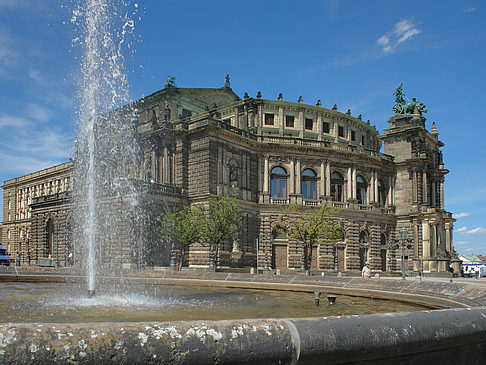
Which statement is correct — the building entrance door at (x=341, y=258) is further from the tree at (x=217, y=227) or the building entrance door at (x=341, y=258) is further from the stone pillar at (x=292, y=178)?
the tree at (x=217, y=227)

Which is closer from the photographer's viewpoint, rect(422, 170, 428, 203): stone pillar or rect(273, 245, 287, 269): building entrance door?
rect(273, 245, 287, 269): building entrance door

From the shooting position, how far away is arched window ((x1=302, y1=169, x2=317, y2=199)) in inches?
2124

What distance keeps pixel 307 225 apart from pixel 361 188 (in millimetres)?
14833

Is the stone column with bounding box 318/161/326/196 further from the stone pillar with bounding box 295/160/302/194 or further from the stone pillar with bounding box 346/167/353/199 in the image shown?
the stone pillar with bounding box 346/167/353/199

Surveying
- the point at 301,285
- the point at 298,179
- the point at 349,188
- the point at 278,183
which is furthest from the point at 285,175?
the point at 301,285

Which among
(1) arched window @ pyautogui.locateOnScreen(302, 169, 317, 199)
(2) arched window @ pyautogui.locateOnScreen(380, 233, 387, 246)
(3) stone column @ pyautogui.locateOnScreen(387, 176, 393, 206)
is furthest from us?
(3) stone column @ pyautogui.locateOnScreen(387, 176, 393, 206)

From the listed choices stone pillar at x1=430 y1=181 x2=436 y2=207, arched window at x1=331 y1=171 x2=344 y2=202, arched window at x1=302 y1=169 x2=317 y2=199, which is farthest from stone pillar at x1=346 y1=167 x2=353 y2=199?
stone pillar at x1=430 y1=181 x2=436 y2=207

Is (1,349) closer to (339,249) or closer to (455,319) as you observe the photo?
(455,319)

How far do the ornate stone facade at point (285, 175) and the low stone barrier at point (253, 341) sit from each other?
38.4 m

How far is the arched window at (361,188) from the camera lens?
57491 mm

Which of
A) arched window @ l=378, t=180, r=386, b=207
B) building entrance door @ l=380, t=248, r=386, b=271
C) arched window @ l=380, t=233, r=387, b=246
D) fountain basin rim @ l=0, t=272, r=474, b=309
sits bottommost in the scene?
building entrance door @ l=380, t=248, r=386, b=271

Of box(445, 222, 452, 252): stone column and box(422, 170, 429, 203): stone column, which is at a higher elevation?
box(422, 170, 429, 203): stone column

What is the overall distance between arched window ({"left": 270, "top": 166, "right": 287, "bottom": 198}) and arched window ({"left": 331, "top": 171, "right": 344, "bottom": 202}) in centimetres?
601

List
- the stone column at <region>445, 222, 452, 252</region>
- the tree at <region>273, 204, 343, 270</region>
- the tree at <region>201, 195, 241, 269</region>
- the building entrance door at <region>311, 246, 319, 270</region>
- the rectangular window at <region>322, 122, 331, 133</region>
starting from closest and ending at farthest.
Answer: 1. the tree at <region>201, 195, 241, 269</region>
2. the tree at <region>273, 204, 343, 270</region>
3. the building entrance door at <region>311, 246, 319, 270</region>
4. the rectangular window at <region>322, 122, 331, 133</region>
5. the stone column at <region>445, 222, 452, 252</region>
